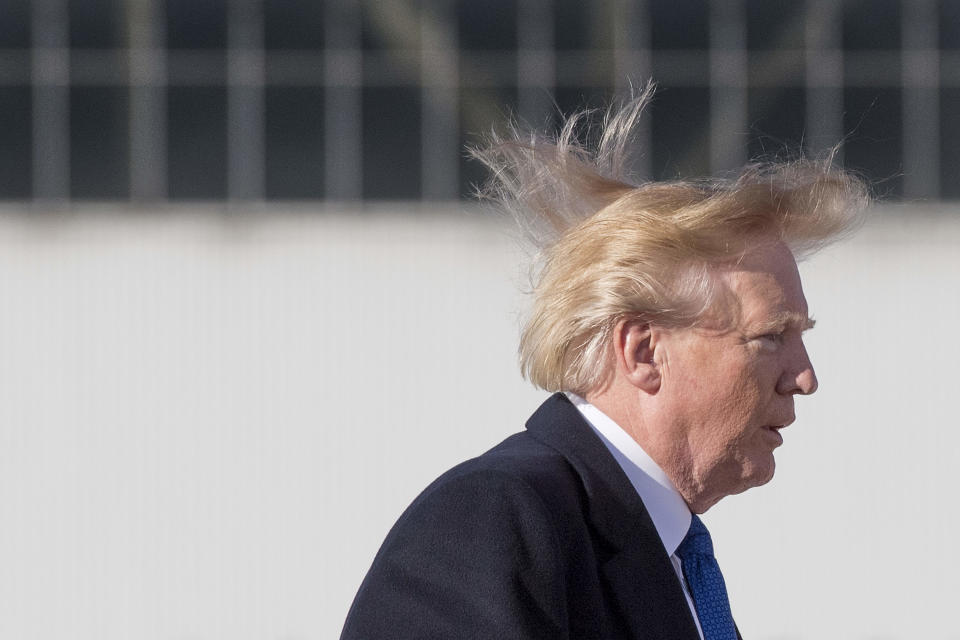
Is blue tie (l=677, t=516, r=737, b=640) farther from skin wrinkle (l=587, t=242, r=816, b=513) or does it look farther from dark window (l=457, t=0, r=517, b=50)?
dark window (l=457, t=0, r=517, b=50)

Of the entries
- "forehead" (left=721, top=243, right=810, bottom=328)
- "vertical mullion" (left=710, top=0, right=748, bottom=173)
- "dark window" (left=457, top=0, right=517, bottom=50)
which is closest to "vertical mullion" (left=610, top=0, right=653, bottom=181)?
"vertical mullion" (left=710, top=0, right=748, bottom=173)

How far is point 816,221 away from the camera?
7.63 ft

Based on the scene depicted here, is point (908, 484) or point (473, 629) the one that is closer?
point (473, 629)

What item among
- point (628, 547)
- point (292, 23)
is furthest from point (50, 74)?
point (628, 547)

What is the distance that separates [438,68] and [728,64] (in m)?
1.95

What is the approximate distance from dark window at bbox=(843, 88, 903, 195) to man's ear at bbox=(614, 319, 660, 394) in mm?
8114

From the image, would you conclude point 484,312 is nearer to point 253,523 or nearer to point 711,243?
point 253,523

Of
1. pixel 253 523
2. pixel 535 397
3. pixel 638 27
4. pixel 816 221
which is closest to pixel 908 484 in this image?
pixel 535 397

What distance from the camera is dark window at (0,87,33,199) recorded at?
32.4ft

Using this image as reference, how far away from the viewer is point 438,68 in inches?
388

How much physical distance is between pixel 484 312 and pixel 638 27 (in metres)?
2.24

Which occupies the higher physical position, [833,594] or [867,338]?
[867,338]

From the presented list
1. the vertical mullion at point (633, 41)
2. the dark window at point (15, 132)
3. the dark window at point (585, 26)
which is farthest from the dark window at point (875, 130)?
the dark window at point (15, 132)

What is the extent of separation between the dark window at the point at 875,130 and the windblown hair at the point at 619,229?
7803mm
